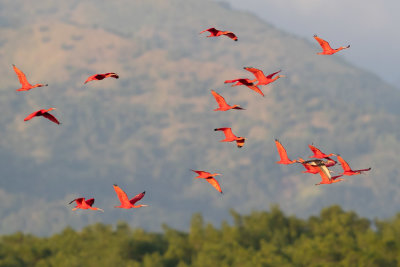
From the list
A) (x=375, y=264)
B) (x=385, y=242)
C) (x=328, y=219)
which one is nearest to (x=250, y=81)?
(x=375, y=264)

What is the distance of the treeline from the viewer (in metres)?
105

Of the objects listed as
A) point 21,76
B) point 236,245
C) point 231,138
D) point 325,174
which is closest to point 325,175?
point 325,174

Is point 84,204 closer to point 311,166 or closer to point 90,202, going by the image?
point 90,202

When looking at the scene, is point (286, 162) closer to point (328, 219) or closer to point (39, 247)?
point (39, 247)

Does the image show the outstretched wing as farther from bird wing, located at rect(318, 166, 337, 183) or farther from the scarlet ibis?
bird wing, located at rect(318, 166, 337, 183)

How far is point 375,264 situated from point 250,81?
75075 mm

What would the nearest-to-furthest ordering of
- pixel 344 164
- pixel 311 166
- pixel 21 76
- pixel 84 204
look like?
pixel 84 204 → pixel 21 76 → pixel 344 164 → pixel 311 166

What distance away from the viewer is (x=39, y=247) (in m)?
136

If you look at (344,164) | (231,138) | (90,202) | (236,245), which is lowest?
(236,245)

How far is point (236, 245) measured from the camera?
13088cm

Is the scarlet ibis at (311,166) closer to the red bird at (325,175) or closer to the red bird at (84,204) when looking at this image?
the red bird at (325,175)

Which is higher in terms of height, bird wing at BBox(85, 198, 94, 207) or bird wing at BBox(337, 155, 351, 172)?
bird wing at BBox(337, 155, 351, 172)

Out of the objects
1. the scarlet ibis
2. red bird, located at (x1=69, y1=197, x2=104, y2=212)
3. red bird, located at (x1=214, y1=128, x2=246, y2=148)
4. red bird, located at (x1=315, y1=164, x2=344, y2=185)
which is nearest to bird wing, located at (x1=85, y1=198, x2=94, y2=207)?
red bird, located at (x1=69, y1=197, x2=104, y2=212)

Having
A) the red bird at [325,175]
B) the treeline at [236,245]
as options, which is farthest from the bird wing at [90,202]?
the treeline at [236,245]
